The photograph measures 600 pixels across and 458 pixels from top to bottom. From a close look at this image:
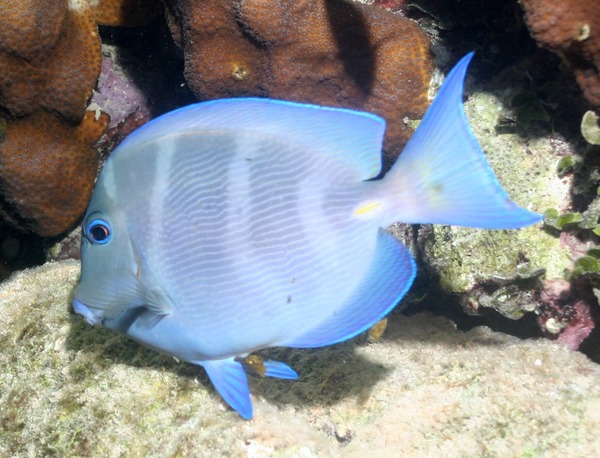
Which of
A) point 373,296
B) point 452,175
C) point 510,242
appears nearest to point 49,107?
point 373,296

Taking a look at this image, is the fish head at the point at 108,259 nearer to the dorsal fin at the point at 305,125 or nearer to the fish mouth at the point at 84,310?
the fish mouth at the point at 84,310

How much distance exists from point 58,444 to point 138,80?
2.87 metres

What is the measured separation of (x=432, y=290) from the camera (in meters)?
3.34

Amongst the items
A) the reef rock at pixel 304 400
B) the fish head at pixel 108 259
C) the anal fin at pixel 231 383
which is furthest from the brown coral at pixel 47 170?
the anal fin at pixel 231 383

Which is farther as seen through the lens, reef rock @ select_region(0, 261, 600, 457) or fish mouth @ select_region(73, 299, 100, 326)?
reef rock @ select_region(0, 261, 600, 457)

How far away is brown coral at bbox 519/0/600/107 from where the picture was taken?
219 cm

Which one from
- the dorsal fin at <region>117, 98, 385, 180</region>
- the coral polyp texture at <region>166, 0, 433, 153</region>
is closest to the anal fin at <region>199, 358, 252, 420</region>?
the dorsal fin at <region>117, 98, 385, 180</region>

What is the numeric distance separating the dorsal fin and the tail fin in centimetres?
17

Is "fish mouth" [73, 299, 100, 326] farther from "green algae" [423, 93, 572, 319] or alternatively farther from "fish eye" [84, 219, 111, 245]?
"green algae" [423, 93, 572, 319]

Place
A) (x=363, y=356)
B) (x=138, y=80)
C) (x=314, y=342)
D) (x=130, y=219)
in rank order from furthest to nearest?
1. (x=138, y=80)
2. (x=363, y=356)
3. (x=130, y=219)
4. (x=314, y=342)

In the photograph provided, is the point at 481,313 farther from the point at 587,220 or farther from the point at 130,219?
the point at 130,219

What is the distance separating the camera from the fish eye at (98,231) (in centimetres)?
178

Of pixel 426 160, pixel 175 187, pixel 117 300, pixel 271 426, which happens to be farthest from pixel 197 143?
pixel 271 426

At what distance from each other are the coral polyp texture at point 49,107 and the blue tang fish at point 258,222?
1.98m
